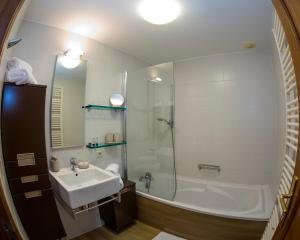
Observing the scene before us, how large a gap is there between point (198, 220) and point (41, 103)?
194cm

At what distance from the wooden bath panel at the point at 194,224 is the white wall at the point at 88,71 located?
702 millimetres

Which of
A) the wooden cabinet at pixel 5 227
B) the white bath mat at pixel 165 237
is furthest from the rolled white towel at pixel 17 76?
the white bath mat at pixel 165 237

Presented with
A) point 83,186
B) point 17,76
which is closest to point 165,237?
point 83,186

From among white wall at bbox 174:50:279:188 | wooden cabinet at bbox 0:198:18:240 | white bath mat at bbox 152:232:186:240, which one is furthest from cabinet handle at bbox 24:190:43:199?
white wall at bbox 174:50:279:188

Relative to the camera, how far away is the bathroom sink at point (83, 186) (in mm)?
1365

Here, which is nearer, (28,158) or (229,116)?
(28,158)

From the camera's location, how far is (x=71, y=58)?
6.35 ft

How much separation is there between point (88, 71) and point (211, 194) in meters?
2.50

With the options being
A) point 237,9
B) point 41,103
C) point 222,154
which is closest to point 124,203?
point 41,103

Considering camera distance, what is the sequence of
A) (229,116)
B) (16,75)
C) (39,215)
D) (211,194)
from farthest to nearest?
(229,116) < (211,194) < (39,215) < (16,75)

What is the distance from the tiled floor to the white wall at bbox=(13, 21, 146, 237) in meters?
0.10

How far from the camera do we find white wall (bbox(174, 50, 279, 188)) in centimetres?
231

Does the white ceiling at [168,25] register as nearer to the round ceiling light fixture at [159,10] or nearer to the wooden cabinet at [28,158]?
the round ceiling light fixture at [159,10]

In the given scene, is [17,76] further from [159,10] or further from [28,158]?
[159,10]
